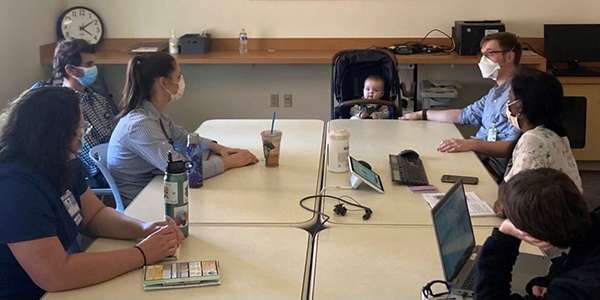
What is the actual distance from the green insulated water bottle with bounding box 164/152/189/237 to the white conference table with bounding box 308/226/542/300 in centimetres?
42

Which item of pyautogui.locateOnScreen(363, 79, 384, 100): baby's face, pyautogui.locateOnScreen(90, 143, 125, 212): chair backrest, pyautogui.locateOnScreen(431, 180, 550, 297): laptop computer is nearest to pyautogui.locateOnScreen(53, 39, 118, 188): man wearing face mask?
pyautogui.locateOnScreen(90, 143, 125, 212): chair backrest

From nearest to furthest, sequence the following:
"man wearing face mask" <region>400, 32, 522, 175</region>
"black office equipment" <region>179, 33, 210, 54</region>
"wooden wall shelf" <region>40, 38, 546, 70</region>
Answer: "man wearing face mask" <region>400, 32, 522, 175</region>
"wooden wall shelf" <region>40, 38, 546, 70</region>
"black office equipment" <region>179, 33, 210, 54</region>

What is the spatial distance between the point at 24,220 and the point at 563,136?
189 cm

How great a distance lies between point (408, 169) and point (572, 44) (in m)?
2.95

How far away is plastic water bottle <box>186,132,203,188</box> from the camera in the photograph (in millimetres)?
2422

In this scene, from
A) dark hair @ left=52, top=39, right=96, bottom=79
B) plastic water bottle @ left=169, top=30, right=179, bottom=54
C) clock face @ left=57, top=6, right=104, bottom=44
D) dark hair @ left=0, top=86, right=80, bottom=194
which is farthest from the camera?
clock face @ left=57, top=6, right=104, bottom=44

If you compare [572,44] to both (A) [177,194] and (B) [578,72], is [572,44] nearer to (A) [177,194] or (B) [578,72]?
(B) [578,72]

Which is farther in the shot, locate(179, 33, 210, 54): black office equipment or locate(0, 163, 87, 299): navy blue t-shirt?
locate(179, 33, 210, 54): black office equipment

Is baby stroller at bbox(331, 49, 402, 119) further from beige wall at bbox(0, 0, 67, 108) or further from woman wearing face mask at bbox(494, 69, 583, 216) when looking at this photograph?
beige wall at bbox(0, 0, 67, 108)

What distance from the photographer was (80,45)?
3.81 meters

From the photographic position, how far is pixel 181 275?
1.71 metres

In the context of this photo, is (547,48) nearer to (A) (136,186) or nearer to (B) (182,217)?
(A) (136,186)

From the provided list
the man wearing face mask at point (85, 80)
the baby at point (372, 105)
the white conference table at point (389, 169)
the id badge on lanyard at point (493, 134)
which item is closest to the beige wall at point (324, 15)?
the baby at point (372, 105)

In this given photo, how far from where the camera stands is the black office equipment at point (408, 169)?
2.49 m
